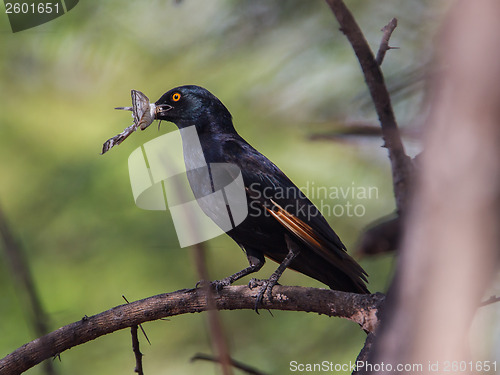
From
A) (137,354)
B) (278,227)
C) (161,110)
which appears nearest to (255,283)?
(278,227)

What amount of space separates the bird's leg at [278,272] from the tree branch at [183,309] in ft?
0.11

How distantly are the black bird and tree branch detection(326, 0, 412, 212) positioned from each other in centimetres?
81

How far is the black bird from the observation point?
3.59m

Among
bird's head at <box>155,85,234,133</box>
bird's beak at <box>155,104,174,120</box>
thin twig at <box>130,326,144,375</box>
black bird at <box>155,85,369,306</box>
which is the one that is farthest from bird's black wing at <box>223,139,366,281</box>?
thin twig at <box>130,326,144,375</box>

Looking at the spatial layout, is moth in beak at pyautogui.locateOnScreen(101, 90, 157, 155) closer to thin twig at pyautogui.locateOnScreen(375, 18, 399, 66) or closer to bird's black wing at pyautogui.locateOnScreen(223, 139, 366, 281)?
bird's black wing at pyautogui.locateOnScreen(223, 139, 366, 281)

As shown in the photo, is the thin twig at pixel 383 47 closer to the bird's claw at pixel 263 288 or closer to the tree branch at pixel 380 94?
the tree branch at pixel 380 94

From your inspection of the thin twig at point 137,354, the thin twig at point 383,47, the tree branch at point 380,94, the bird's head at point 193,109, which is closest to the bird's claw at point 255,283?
the thin twig at point 137,354

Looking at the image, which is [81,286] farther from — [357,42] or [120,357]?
[357,42]

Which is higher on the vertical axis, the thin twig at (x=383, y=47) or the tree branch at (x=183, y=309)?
the thin twig at (x=383, y=47)

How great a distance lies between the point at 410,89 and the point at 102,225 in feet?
7.87

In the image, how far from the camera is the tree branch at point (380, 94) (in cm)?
279

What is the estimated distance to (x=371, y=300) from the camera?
2.95 meters

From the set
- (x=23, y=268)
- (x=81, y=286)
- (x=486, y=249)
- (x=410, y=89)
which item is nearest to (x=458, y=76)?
(x=486, y=249)

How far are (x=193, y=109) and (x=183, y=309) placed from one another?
1461 millimetres
